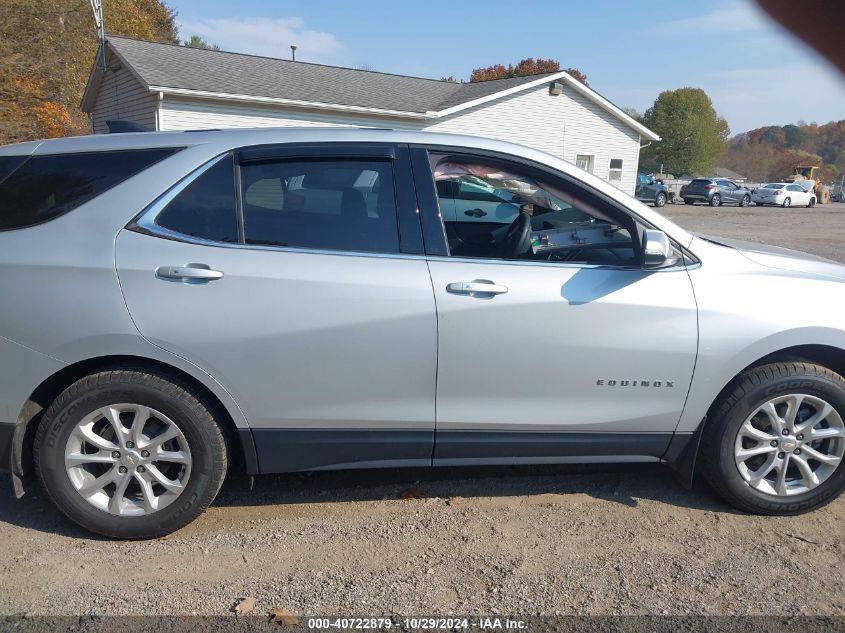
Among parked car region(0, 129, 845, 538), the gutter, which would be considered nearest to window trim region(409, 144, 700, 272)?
parked car region(0, 129, 845, 538)

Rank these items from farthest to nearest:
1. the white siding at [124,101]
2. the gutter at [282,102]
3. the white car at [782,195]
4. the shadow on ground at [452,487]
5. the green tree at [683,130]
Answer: the green tree at [683,130] → the white car at [782,195] → the white siding at [124,101] → the gutter at [282,102] → the shadow on ground at [452,487]

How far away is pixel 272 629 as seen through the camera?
2.55m

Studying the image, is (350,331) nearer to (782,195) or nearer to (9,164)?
(9,164)

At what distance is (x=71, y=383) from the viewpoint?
10.2 ft

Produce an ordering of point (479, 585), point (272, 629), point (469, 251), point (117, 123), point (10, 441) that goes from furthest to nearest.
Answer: point (117, 123) < point (469, 251) < point (10, 441) < point (479, 585) < point (272, 629)

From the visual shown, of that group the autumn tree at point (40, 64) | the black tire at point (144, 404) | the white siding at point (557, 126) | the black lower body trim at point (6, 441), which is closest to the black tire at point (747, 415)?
the black tire at point (144, 404)

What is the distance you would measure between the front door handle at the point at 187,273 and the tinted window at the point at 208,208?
0.17m

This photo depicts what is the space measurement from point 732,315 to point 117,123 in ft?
11.0

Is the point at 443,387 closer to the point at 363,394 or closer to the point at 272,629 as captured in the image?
the point at 363,394

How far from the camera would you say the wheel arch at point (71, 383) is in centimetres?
305

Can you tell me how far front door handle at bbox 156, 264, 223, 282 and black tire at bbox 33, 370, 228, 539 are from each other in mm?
448

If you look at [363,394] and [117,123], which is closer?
[363,394]

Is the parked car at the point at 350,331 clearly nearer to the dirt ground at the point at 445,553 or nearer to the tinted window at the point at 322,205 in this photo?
the tinted window at the point at 322,205

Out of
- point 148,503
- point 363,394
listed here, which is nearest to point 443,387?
point 363,394
